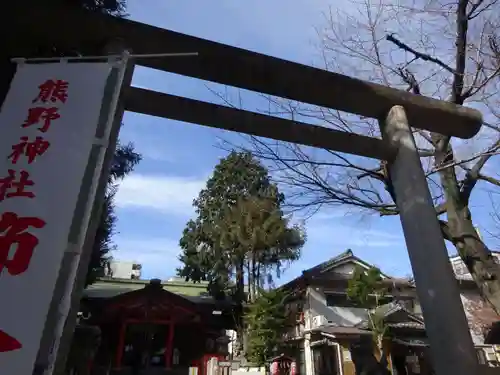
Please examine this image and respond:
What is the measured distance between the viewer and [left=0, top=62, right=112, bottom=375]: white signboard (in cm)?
174

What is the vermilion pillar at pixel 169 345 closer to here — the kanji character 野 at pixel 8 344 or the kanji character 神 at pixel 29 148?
the kanji character 神 at pixel 29 148

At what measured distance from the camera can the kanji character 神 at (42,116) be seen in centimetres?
246

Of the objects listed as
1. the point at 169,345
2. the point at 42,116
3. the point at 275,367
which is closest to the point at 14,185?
the point at 42,116

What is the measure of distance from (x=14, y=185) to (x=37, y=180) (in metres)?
0.13

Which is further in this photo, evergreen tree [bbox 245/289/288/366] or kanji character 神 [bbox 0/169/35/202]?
evergreen tree [bbox 245/289/288/366]

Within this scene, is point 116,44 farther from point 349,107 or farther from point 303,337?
point 303,337

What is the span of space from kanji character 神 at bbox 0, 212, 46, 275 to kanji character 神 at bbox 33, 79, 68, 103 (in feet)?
2.98

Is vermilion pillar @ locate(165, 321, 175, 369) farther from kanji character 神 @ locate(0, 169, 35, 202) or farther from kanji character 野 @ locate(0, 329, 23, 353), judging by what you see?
kanji character 野 @ locate(0, 329, 23, 353)

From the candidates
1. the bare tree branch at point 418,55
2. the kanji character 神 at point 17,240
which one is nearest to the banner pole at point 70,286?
the kanji character 神 at point 17,240

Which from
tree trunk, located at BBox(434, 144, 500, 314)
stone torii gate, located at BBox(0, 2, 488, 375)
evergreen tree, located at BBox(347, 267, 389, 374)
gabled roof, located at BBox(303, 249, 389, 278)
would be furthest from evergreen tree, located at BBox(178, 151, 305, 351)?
stone torii gate, located at BBox(0, 2, 488, 375)

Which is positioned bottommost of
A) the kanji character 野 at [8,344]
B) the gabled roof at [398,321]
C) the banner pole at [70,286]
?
the kanji character 野 at [8,344]

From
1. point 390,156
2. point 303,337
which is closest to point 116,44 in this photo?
point 390,156

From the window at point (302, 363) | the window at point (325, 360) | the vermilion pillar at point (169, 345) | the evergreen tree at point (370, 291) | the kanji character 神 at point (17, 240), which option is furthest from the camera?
the window at point (302, 363)

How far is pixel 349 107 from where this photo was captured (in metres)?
3.98
